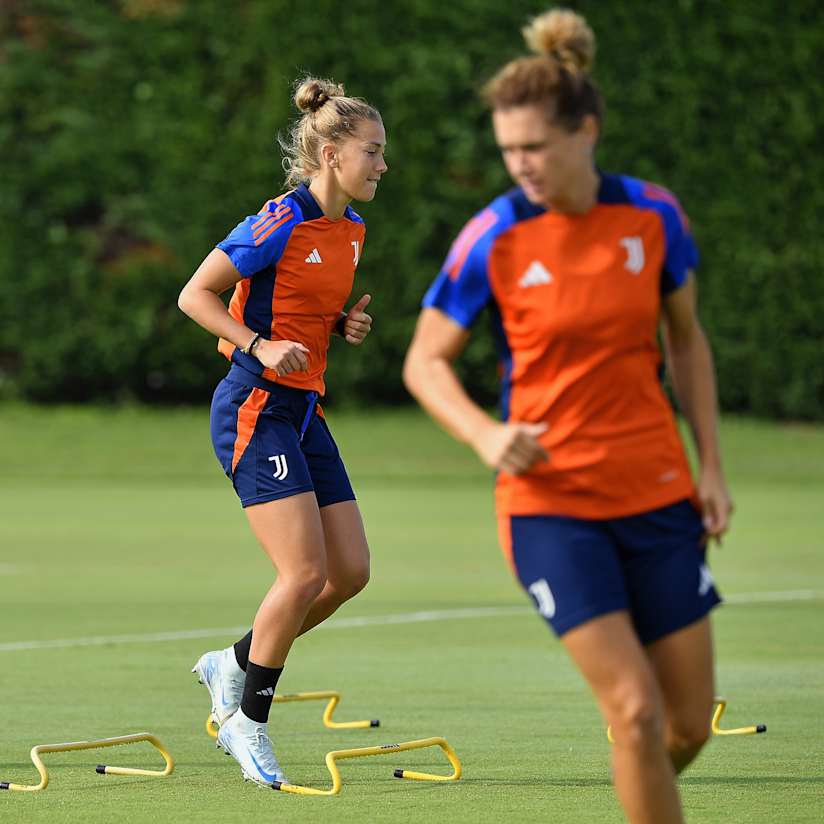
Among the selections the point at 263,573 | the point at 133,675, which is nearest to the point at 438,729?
the point at 133,675

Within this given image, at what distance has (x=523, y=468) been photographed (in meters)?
4.54

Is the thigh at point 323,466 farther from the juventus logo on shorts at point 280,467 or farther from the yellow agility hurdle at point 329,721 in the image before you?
the yellow agility hurdle at point 329,721

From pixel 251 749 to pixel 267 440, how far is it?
3.58ft

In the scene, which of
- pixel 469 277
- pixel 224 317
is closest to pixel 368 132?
pixel 224 317

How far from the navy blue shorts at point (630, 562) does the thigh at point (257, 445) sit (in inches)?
79.2

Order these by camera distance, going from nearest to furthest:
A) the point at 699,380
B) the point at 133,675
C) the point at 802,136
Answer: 1. the point at 699,380
2. the point at 133,675
3. the point at 802,136

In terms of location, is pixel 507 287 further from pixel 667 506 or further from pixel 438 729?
pixel 438 729

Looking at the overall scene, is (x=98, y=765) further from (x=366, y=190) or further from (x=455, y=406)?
(x=455, y=406)

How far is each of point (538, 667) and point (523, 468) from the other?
207 inches

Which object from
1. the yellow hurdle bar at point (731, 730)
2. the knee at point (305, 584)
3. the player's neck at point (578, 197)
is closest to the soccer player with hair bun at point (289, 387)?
the knee at point (305, 584)

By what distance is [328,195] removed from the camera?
6828 mm

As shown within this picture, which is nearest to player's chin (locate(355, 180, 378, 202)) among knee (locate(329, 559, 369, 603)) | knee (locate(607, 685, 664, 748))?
knee (locate(329, 559, 369, 603))

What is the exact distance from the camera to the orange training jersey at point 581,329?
15.2 feet

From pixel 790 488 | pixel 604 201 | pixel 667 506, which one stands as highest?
pixel 604 201
